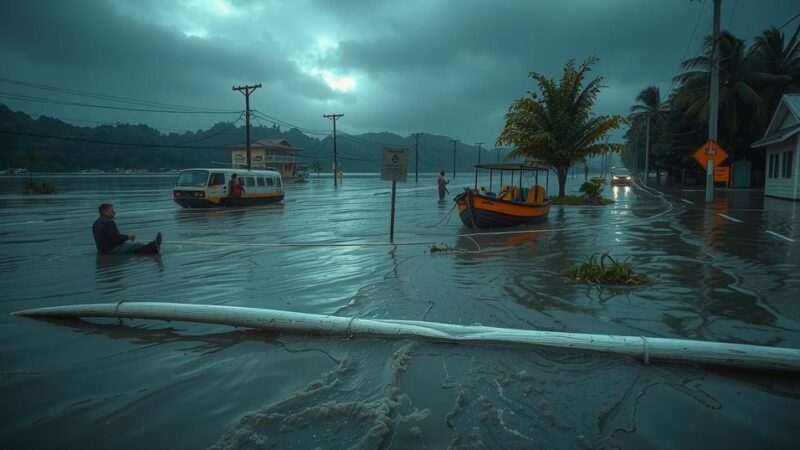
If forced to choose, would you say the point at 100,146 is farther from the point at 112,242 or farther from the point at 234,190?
the point at 112,242

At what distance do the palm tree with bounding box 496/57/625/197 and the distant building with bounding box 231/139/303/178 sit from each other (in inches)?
2389

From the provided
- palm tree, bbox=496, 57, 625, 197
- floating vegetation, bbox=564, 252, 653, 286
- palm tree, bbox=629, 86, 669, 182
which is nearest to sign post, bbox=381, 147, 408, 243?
floating vegetation, bbox=564, 252, 653, 286

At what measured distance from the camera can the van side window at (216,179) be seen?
2409cm

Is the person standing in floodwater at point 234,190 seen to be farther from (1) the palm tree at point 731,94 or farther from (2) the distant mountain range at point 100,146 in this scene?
(2) the distant mountain range at point 100,146

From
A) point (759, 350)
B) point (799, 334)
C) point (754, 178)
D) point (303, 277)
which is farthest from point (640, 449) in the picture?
point (754, 178)

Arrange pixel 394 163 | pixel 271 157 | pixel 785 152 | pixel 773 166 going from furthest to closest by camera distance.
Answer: pixel 271 157, pixel 773 166, pixel 785 152, pixel 394 163

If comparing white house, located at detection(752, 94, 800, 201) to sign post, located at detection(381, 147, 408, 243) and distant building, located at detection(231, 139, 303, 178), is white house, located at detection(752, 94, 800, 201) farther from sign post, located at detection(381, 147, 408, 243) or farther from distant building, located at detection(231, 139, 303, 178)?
distant building, located at detection(231, 139, 303, 178)

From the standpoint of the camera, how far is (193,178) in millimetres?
24219

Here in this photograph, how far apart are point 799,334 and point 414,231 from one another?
1092 cm

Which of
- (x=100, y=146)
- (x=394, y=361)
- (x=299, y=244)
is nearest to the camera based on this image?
(x=394, y=361)

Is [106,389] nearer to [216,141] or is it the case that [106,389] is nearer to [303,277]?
[303,277]

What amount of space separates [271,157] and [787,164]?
70363 mm

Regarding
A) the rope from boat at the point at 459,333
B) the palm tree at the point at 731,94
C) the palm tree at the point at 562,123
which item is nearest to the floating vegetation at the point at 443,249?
the rope from boat at the point at 459,333

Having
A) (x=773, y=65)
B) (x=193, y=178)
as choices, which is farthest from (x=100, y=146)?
(x=773, y=65)
